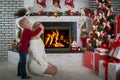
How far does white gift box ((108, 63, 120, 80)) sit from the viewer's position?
187 inches

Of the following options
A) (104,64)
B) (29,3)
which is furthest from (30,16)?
(104,64)

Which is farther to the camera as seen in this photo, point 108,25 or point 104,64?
point 108,25

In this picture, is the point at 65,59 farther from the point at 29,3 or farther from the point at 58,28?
the point at 29,3

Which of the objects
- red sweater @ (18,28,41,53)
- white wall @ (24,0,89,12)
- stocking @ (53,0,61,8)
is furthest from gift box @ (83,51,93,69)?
red sweater @ (18,28,41,53)

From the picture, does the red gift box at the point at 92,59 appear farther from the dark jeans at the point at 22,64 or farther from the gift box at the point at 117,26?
the dark jeans at the point at 22,64

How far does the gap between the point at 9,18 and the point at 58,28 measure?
1.45m

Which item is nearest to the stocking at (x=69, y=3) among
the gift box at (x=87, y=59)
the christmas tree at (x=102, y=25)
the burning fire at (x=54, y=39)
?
the burning fire at (x=54, y=39)

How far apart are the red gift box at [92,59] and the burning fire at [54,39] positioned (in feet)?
3.06

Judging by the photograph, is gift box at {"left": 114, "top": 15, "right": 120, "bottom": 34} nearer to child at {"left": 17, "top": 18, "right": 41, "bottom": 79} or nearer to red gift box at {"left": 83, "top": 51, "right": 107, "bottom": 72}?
red gift box at {"left": 83, "top": 51, "right": 107, "bottom": 72}

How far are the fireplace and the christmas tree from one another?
98 centimetres

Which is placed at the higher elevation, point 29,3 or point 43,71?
point 29,3

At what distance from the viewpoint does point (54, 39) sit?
→ 7.70 meters

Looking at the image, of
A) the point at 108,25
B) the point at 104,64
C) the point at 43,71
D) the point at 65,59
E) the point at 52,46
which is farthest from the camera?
the point at 52,46

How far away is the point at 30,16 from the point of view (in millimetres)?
7707
